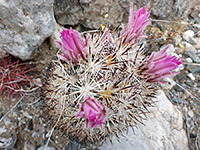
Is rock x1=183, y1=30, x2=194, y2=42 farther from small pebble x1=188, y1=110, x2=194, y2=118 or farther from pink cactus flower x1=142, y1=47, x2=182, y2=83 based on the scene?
pink cactus flower x1=142, y1=47, x2=182, y2=83

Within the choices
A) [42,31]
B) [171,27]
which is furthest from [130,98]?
[171,27]

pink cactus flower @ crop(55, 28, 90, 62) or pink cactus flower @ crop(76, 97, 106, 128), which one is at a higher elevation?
pink cactus flower @ crop(55, 28, 90, 62)

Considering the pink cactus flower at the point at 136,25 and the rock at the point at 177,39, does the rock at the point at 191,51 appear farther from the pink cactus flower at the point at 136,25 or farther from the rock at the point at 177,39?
the pink cactus flower at the point at 136,25

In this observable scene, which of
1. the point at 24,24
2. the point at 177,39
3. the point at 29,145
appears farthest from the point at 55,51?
the point at 177,39

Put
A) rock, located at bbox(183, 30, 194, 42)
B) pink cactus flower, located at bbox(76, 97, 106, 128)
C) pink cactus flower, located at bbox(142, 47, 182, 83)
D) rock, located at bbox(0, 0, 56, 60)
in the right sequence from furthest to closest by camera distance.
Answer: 1. rock, located at bbox(183, 30, 194, 42)
2. rock, located at bbox(0, 0, 56, 60)
3. pink cactus flower, located at bbox(142, 47, 182, 83)
4. pink cactus flower, located at bbox(76, 97, 106, 128)

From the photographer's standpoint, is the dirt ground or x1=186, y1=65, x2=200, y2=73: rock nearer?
the dirt ground

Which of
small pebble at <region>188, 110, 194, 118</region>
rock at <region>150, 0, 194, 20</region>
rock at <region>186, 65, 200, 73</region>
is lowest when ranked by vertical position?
small pebble at <region>188, 110, 194, 118</region>

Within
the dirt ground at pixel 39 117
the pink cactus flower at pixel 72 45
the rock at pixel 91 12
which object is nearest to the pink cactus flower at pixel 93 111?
the pink cactus flower at pixel 72 45

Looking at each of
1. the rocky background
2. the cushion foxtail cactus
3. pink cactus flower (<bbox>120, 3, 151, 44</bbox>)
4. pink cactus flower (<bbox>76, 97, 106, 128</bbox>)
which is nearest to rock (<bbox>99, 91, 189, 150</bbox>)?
the rocky background
